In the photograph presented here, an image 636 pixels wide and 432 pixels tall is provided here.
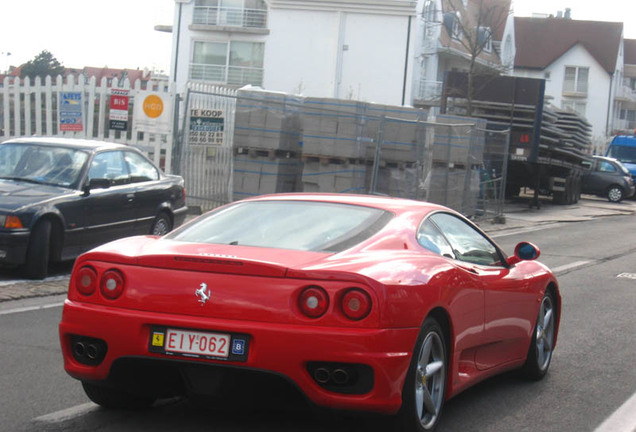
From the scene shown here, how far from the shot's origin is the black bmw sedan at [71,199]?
1016cm

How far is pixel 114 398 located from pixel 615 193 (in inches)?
1455

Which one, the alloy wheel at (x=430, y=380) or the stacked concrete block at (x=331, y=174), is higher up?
the stacked concrete block at (x=331, y=174)

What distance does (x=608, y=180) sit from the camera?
39.9 meters

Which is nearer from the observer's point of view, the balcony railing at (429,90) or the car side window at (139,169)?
the car side window at (139,169)

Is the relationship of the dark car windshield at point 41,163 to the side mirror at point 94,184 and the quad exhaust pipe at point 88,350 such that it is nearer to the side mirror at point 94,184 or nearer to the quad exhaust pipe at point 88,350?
the side mirror at point 94,184

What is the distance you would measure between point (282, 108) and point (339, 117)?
3.66ft

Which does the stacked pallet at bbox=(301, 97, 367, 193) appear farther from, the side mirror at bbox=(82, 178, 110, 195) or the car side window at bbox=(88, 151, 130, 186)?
the side mirror at bbox=(82, 178, 110, 195)

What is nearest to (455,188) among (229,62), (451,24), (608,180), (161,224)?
(161,224)

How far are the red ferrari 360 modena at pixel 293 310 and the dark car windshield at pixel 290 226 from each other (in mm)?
12

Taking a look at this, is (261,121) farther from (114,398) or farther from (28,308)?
(114,398)

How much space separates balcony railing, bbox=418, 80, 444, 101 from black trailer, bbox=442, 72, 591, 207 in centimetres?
1340

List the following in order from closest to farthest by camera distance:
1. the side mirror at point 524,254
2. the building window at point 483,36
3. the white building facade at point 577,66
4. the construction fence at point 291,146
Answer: the side mirror at point 524,254 → the construction fence at point 291,146 → the building window at point 483,36 → the white building facade at point 577,66

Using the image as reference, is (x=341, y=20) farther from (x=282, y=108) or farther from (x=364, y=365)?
(x=364, y=365)

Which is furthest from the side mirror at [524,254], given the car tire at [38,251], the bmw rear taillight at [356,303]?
the car tire at [38,251]
